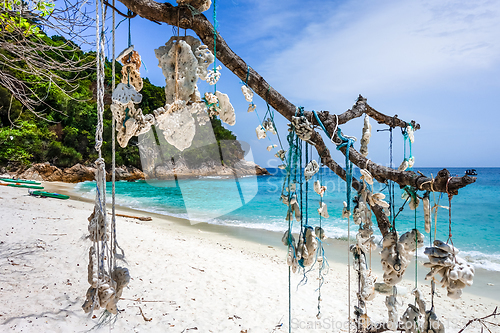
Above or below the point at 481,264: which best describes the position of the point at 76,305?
above

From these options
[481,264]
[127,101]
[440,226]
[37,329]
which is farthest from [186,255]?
[440,226]

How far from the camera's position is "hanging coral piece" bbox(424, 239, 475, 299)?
72 cm

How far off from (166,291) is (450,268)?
2.80 meters

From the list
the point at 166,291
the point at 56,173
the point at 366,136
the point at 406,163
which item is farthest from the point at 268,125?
the point at 56,173

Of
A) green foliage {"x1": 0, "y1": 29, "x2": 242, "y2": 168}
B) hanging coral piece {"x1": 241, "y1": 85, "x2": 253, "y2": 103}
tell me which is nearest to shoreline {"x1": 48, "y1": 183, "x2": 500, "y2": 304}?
hanging coral piece {"x1": 241, "y1": 85, "x2": 253, "y2": 103}

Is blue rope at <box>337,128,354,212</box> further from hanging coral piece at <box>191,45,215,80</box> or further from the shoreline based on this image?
the shoreline

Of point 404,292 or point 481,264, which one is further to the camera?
point 481,264

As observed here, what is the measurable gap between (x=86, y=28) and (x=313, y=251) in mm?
2532

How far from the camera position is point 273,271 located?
4.27 meters

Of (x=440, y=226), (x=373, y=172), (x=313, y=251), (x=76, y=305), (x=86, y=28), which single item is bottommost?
(x=440, y=226)

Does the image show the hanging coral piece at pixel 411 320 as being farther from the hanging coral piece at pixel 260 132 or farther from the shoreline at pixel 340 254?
the shoreline at pixel 340 254

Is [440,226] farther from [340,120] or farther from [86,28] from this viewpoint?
[86,28]

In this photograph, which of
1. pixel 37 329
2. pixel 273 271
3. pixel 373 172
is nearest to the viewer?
pixel 373 172

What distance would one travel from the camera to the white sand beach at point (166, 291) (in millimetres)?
2154
